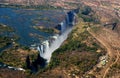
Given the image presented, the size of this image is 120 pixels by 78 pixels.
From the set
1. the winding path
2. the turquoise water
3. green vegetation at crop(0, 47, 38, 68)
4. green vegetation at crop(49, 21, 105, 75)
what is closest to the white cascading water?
green vegetation at crop(49, 21, 105, 75)

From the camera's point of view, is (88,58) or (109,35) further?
(109,35)

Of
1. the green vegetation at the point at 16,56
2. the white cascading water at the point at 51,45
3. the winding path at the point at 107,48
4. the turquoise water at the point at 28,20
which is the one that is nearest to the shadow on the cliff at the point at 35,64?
the green vegetation at the point at 16,56

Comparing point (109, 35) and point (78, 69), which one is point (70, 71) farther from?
point (109, 35)

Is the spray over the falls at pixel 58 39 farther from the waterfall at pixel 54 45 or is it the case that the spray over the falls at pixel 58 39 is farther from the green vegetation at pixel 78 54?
the green vegetation at pixel 78 54

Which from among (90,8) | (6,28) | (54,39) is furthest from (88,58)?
(90,8)

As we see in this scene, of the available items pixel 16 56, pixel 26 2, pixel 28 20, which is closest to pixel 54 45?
pixel 16 56
